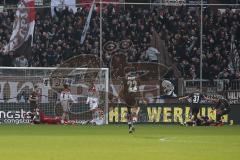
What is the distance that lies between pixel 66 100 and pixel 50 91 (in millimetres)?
1048

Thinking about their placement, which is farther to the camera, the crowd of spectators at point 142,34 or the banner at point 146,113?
the crowd of spectators at point 142,34

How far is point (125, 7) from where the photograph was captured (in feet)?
125

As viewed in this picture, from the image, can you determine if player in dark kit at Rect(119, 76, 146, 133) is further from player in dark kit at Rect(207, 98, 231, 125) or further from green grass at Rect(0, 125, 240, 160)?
player in dark kit at Rect(207, 98, 231, 125)

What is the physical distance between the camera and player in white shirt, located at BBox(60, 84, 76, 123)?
32625mm

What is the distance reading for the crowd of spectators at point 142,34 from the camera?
113ft

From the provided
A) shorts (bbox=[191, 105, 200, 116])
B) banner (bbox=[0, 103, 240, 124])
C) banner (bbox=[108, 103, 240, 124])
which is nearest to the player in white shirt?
banner (bbox=[0, 103, 240, 124])

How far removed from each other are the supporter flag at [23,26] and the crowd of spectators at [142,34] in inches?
25.2

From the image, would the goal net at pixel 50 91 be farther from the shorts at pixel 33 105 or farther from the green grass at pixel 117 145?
the green grass at pixel 117 145

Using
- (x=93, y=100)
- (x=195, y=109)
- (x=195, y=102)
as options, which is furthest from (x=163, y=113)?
(x=93, y=100)

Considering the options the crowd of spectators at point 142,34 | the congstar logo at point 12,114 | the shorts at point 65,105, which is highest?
the crowd of spectators at point 142,34

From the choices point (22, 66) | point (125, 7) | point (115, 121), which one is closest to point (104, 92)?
point (115, 121)

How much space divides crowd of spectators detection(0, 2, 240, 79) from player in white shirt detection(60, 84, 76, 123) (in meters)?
2.00

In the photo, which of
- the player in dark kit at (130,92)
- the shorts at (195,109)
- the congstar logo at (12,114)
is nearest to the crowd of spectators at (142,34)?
the shorts at (195,109)

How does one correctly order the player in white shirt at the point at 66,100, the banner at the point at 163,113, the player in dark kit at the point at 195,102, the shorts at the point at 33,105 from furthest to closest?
1. the banner at the point at 163,113
2. the shorts at the point at 33,105
3. the player in white shirt at the point at 66,100
4. the player in dark kit at the point at 195,102
